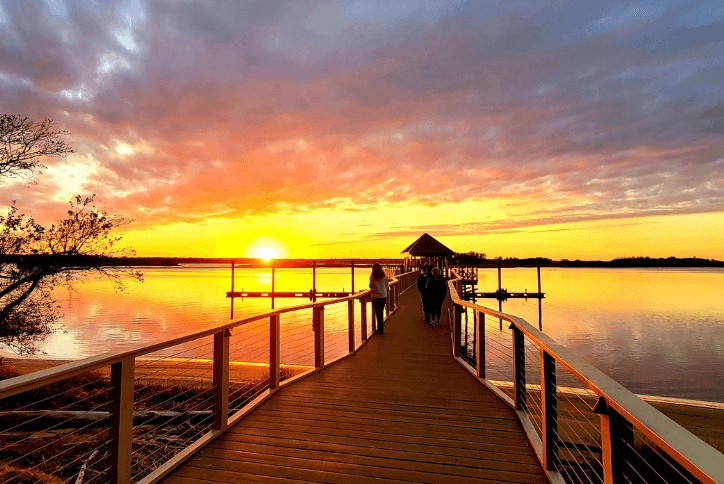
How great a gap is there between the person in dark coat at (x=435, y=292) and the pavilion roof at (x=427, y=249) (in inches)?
554

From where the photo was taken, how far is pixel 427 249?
24766mm

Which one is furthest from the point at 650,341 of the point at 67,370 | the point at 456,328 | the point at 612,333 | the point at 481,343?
the point at 67,370

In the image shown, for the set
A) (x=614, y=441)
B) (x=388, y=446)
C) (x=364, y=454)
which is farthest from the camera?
(x=388, y=446)

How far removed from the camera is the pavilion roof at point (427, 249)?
80.1 feet

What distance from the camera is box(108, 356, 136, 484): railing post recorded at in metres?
2.36

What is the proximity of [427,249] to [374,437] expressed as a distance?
21.8 meters

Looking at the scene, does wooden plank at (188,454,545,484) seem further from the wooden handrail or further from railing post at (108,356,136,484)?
the wooden handrail

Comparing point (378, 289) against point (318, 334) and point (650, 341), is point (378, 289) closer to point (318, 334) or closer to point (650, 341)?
point (318, 334)

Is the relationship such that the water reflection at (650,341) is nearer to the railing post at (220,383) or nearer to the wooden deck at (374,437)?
the wooden deck at (374,437)

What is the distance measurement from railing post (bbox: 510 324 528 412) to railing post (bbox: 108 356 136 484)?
299cm

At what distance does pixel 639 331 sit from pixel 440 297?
60.2 feet

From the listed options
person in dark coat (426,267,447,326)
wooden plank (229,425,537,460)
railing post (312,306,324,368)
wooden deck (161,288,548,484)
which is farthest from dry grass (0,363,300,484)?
person in dark coat (426,267,447,326)

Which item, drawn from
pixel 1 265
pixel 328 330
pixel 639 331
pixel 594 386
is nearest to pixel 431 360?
pixel 594 386

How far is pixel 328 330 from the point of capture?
2019 cm
